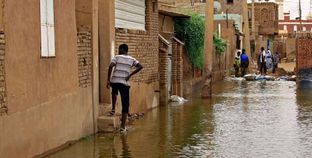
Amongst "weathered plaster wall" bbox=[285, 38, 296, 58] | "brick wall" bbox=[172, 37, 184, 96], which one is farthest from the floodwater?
"weathered plaster wall" bbox=[285, 38, 296, 58]

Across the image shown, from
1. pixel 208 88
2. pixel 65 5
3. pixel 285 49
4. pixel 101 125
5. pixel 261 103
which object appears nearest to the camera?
pixel 65 5

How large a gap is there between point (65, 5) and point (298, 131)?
16.6 feet

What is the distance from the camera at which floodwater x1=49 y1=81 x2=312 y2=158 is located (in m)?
9.89

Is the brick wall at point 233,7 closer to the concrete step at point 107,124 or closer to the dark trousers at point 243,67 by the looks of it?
the dark trousers at point 243,67

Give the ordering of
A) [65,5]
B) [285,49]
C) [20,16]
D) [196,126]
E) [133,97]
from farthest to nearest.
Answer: [285,49], [133,97], [196,126], [65,5], [20,16]

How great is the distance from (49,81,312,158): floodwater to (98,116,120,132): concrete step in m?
0.23

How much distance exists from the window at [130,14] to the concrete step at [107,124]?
2656mm

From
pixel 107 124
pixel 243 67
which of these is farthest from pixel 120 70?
pixel 243 67

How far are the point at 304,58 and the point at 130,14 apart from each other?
51.7ft

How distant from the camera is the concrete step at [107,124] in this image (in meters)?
11.9

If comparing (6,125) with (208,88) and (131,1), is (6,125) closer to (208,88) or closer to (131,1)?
(131,1)

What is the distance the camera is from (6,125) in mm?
8047

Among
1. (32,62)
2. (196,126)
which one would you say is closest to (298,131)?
(196,126)

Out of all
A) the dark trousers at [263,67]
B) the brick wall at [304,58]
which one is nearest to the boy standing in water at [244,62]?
the dark trousers at [263,67]
